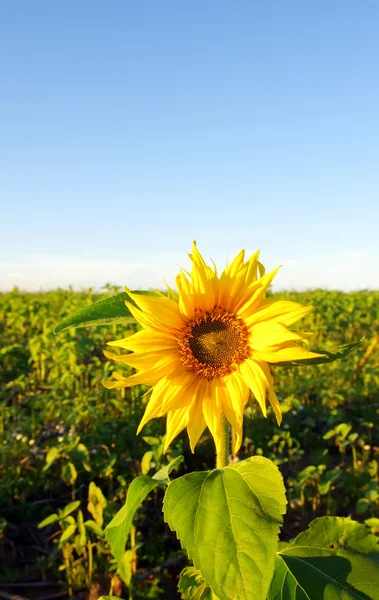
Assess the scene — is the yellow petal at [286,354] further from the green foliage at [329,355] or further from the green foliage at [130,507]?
the green foliage at [130,507]

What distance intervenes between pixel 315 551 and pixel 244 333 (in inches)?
27.0

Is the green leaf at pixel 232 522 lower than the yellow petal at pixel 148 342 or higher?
lower

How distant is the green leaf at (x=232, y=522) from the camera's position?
133 centimetres

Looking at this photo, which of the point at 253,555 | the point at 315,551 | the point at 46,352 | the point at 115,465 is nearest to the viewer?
the point at 253,555

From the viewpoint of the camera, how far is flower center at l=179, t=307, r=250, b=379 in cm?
170

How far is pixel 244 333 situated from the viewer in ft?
5.62

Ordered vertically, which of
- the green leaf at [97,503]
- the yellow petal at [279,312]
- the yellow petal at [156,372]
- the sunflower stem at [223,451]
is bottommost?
the green leaf at [97,503]

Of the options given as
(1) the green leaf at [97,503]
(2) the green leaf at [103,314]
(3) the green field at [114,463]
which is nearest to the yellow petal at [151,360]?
(2) the green leaf at [103,314]

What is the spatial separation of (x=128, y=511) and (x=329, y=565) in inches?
24.0

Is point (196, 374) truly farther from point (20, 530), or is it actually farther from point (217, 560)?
point (20, 530)

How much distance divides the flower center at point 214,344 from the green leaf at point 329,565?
1.84 ft

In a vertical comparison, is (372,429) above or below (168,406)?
below

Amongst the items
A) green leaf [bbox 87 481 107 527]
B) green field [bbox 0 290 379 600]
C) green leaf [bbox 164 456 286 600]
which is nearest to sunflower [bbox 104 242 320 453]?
green leaf [bbox 164 456 286 600]

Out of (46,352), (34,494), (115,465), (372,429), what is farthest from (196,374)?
(46,352)
